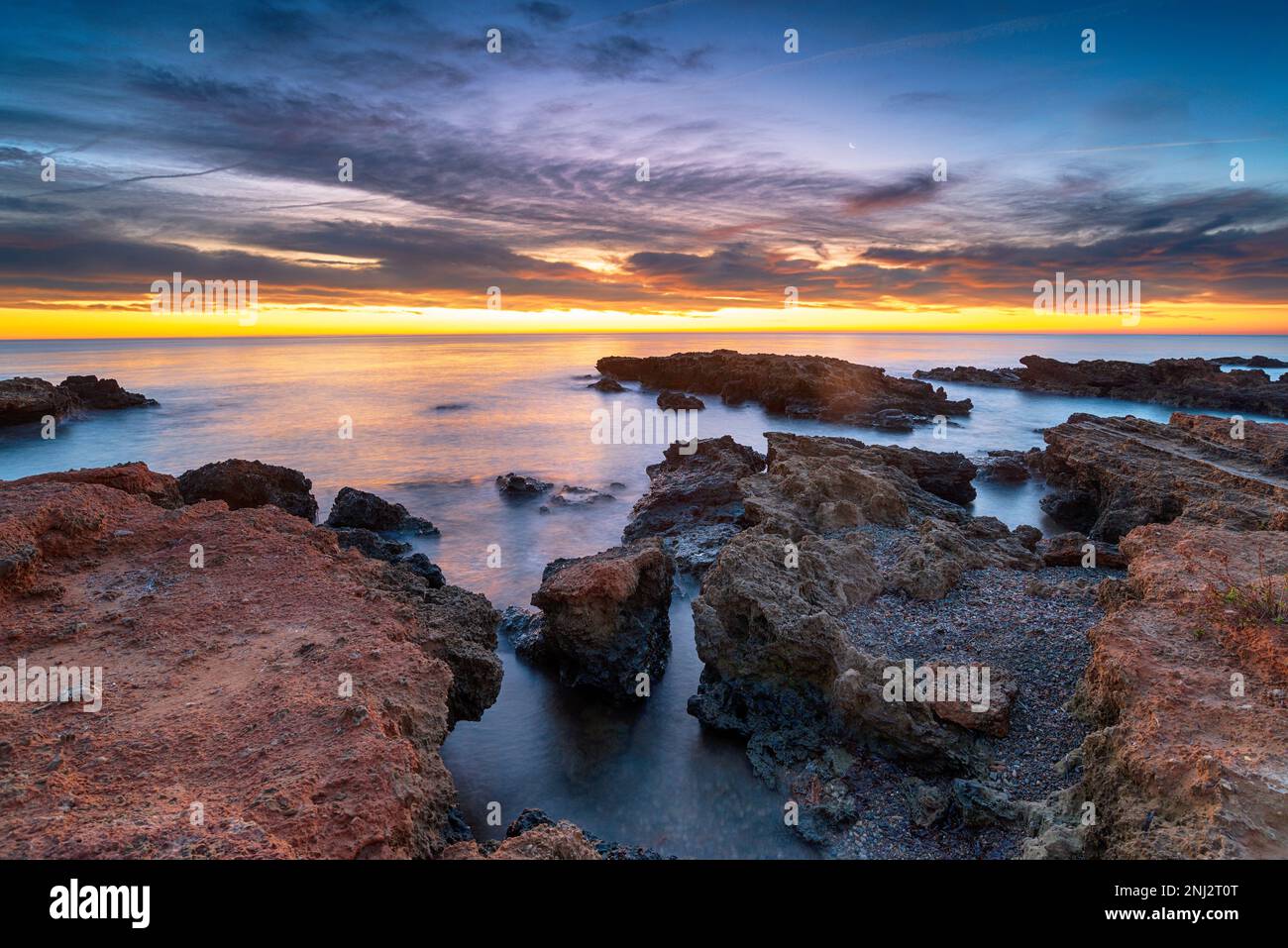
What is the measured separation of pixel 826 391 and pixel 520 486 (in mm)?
32796

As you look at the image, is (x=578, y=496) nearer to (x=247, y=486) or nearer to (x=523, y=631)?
(x=247, y=486)

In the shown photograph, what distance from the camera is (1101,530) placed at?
1778 cm

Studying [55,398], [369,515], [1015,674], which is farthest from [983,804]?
[55,398]

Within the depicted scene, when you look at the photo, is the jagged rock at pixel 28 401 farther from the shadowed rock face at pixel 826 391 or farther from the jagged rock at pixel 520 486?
the shadowed rock face at pixel 826 391

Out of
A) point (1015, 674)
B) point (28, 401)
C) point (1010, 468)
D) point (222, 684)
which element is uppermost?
point (28, 401)

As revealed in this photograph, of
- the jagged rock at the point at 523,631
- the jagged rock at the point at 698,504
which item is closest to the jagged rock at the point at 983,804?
the jagged rock at the point at 523,631

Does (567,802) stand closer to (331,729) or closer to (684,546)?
(331,729)

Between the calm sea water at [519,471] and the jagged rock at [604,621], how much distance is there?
552mm

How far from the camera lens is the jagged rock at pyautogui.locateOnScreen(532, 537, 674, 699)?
477 inches

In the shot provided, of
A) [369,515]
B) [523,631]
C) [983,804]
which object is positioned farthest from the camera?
[369,515]

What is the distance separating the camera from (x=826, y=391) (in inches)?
2072

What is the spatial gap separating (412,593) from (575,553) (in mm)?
11718

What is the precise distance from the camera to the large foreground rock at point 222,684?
4.84 metres

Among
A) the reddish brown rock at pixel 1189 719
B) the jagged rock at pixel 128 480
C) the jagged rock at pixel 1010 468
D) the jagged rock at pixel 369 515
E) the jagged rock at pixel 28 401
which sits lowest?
the reddish brown rock at pixel 1189 719
